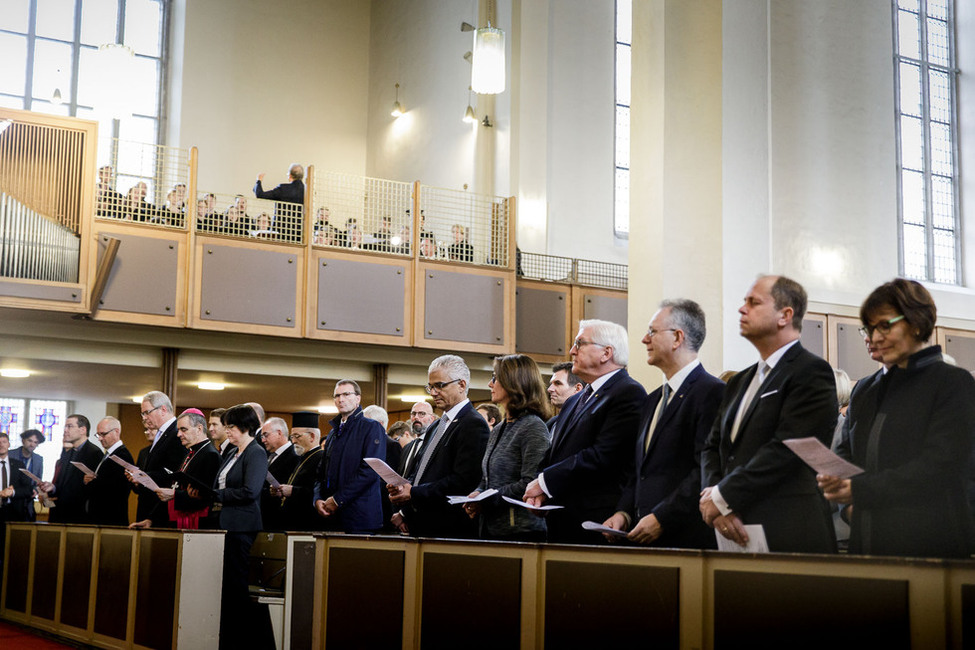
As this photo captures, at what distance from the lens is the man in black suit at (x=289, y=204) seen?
1104 centimetres

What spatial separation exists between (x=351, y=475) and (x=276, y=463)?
1379 millimetres

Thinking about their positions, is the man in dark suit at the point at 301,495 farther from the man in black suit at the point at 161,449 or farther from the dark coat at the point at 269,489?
the man in black suit at the point at 161,449

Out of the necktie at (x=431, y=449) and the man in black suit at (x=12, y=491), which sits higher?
the necktie at (x=431, y=449)

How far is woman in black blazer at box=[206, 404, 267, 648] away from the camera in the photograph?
600 cm

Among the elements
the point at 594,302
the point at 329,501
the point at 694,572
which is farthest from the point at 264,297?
the point at 694,572

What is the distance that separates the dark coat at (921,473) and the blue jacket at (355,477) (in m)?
3.38

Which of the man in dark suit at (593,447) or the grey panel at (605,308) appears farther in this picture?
the grey panel at (605,308)

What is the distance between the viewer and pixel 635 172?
1120 centimetres

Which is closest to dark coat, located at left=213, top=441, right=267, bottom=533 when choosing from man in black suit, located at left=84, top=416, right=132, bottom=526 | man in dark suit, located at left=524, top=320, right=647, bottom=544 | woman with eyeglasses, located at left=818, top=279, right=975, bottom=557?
man in black suit, located at left=84, top=416, right=132, bottom=526

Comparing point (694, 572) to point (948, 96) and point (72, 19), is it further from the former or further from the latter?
point (72, 19)

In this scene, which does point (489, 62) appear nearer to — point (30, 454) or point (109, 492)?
point (30, 454)

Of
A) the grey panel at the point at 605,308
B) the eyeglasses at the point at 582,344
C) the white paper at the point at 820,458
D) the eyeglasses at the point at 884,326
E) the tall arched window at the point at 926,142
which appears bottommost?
the white paper at the point at 820,458

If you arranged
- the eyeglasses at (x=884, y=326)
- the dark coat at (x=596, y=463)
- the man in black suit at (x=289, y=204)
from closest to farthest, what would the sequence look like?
the eyeglasses at (x=884, y=326) < the dark coat at (x=596, y=463) < the man in black suit at (x=289, y=204)

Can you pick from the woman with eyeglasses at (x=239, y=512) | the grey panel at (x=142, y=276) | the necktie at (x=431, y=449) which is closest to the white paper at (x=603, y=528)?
the necktie at (x=431, y=449)
